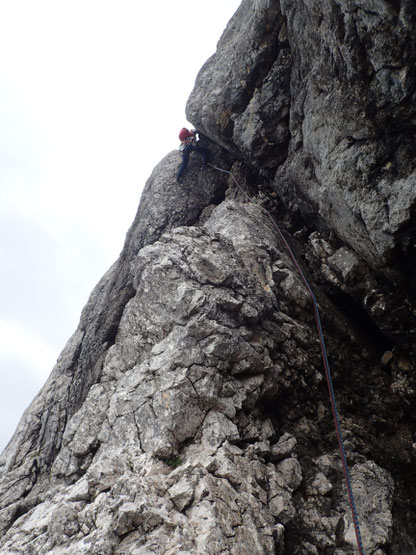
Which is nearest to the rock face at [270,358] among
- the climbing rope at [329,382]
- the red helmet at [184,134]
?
the climbing rope at [329,382]

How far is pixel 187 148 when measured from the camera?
1522 cm

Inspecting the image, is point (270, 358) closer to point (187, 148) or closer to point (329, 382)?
point (329, 382)

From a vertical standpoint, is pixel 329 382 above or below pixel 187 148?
below

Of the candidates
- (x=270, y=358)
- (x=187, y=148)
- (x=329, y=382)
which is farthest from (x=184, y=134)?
(x=329, y=382)

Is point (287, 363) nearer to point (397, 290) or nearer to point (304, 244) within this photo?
point (397, 290)

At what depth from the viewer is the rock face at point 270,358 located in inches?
239

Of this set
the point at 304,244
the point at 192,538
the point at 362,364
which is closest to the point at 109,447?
the point at 192,538

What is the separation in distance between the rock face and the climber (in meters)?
3.03

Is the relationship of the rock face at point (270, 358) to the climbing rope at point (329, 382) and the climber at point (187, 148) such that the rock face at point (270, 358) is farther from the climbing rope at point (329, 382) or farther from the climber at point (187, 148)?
the climber at point (187, 148)

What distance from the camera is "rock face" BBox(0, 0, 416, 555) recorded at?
6070 millimetres

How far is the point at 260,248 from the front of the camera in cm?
1083

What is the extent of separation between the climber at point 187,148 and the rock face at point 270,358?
303 centimetres

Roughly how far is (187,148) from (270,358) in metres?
10.4

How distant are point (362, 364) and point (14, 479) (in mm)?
9855
